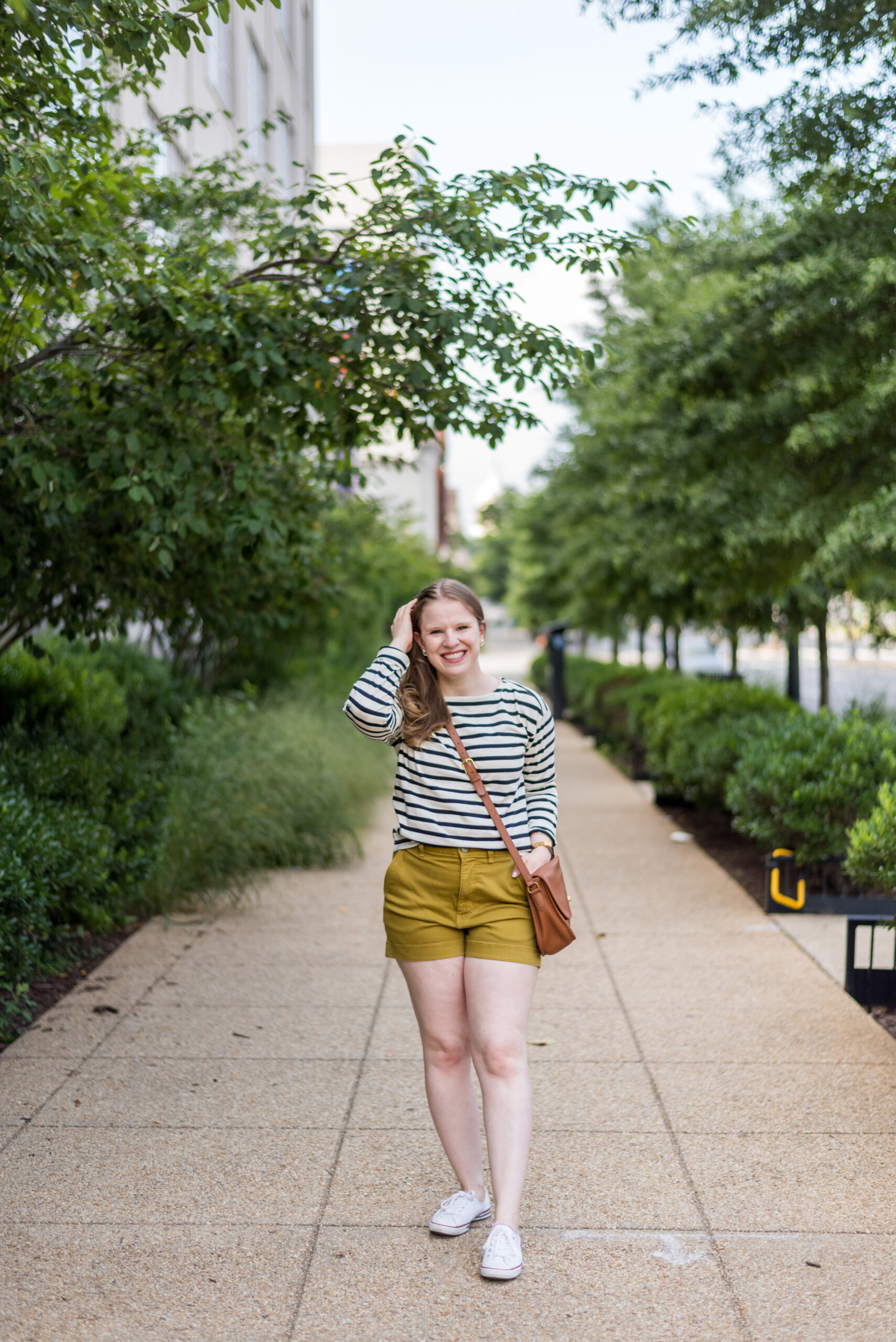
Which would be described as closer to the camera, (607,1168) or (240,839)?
(607,1168)

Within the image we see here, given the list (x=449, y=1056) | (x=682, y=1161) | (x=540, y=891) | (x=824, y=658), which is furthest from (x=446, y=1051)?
(x=824, y=658)

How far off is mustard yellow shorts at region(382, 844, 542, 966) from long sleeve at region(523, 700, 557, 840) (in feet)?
0.51

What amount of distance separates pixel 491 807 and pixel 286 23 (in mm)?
24209

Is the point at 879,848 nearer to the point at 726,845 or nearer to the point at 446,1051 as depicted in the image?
the point at 446,1051

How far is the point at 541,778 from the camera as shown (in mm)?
3543

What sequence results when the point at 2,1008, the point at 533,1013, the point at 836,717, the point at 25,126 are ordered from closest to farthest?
the point at 25,126
the point at 2,1008
the point at 533,1013
the point at 836,717

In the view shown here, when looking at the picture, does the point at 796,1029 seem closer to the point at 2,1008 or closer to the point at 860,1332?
the point at 860,1332

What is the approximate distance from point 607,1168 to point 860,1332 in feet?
3.55

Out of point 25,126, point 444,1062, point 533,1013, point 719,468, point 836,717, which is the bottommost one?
point 533,1013

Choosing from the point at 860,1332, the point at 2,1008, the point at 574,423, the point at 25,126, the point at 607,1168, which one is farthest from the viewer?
the point at 574,423

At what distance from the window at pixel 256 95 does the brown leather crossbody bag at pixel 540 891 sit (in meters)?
Result: 18.7

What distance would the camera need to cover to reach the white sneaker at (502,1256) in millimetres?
3221

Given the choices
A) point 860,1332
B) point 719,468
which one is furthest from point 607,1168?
point 719,468

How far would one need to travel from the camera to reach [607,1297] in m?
3.17
